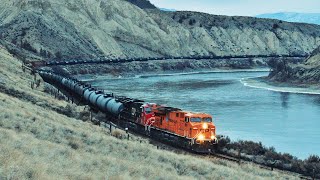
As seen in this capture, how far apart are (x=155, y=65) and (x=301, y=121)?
118 meters

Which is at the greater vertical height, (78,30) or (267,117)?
(78,30)

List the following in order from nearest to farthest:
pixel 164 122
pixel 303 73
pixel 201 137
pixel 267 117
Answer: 1. pixel 201 137
2. pixel 164 122
3. pixel 267 117
4. pixel 303 73

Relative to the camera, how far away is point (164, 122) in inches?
1390

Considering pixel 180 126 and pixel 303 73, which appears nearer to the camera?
pixel 180 126

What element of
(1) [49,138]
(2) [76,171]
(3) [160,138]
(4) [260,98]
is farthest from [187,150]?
(4) [260,98]

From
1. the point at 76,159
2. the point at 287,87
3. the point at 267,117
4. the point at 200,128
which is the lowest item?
the point at 267,117

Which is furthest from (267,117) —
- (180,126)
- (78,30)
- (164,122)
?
(78,30)

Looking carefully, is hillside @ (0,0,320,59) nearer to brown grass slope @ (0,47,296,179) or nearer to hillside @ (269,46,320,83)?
hillside @ (269,46,320,83)

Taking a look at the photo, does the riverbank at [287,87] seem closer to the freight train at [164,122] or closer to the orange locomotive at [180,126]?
the freight train at [164,122]

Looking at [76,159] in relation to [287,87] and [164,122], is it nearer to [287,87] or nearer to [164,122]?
[164,122]

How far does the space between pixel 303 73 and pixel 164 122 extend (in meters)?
89.7

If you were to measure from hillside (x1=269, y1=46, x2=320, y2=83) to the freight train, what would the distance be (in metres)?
74.6

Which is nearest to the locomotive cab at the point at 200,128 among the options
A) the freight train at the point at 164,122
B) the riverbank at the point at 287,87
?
the freight train at the point at 164,122

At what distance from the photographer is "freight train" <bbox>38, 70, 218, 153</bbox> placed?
31062 millimetres
